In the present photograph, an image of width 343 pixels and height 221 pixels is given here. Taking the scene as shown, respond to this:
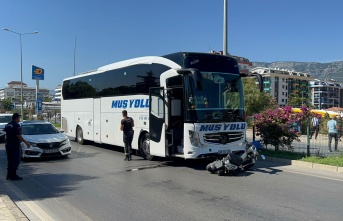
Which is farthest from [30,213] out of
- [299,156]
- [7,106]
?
[7,106]

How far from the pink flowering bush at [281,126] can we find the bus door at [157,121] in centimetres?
464

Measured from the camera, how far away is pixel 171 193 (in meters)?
→ 7.61

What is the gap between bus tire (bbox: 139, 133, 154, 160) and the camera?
1259cm

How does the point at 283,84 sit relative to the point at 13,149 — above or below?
above

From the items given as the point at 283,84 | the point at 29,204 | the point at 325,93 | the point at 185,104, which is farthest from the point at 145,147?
A: the point at 325,93

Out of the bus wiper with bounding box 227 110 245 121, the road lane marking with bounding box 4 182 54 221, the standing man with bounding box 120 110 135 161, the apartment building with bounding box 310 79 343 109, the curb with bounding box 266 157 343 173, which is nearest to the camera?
the road lane marking with bounding box 4 182 54 221

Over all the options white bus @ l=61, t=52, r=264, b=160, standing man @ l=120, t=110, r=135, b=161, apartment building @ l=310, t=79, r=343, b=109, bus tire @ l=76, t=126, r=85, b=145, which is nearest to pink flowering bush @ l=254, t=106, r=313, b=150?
white bus @ l=61, t=52, r=264, b=160

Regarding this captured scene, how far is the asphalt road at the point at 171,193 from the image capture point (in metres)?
6.09

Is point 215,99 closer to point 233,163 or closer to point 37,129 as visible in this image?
point 233,163

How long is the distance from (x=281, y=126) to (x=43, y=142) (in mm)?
9139

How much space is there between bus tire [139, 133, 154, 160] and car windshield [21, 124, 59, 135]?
380 centimetres

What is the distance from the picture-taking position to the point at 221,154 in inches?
417

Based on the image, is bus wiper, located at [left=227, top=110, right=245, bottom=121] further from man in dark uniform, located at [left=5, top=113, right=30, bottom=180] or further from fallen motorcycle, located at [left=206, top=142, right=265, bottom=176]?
man in dark uniform, located at [left=5, top=113, right=30, bottom=180]

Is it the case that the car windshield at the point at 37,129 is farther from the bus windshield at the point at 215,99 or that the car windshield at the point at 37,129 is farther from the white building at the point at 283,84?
the white building at the point at 283,84
